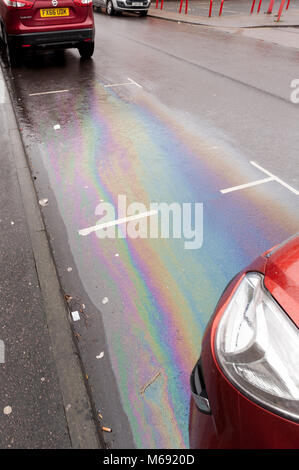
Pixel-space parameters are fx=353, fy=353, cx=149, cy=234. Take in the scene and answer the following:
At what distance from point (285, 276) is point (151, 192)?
9.26 feet

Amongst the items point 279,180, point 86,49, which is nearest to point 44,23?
point 86,49

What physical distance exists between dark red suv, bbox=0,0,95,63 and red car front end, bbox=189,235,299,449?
8.25m

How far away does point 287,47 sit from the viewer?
485 inches

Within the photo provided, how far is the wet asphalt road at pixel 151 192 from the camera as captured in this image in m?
2.34

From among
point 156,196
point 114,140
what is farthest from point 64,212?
point 114,140

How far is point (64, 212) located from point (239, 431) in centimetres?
303

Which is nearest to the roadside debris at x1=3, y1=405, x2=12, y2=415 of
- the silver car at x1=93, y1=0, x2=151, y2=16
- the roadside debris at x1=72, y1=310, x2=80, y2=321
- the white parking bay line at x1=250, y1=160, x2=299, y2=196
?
the roadside debris at x1=72, y1=310, x2=80, y2=321

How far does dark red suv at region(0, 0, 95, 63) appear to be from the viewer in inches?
297

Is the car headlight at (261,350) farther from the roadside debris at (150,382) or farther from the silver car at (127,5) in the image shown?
the silver car at (127,5)

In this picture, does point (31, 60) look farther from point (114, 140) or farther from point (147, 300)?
point (147, 300)

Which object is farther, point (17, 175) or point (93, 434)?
point (17, 175)

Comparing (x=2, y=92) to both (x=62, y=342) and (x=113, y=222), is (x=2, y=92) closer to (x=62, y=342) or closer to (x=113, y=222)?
(x=113, y=222)

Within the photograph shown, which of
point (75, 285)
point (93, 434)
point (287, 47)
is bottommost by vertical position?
point (93, 434)

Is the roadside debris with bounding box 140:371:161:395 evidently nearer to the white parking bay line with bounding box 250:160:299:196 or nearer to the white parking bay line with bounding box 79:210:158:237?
the white parking bay line with bounding box 79:210:158:237
